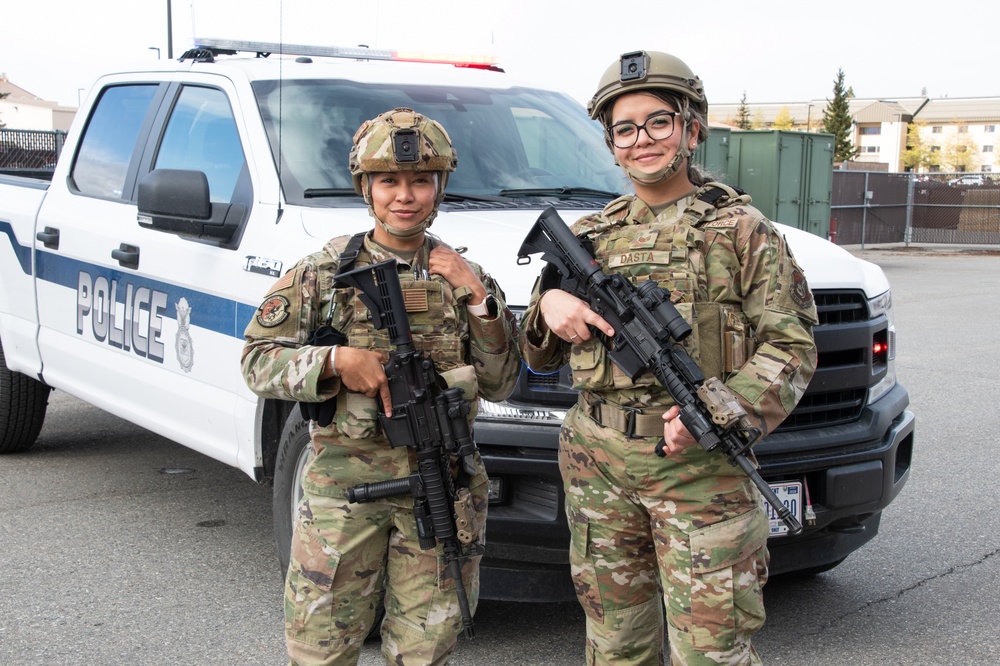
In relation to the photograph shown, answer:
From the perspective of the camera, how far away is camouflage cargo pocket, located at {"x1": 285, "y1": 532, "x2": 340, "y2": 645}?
2670 millimetres

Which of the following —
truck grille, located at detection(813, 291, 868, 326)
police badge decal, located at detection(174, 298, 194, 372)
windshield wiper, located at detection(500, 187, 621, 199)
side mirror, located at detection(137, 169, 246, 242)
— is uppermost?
windshield wiper, located at detection(500, 187, 621, 199)

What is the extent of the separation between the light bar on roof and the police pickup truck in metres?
0.01

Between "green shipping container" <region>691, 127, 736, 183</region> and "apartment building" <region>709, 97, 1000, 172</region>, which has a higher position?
"apartment building" <region>709, 97, 1000, 172</region>

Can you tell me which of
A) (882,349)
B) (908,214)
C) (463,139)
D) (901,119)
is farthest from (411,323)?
(901,119)

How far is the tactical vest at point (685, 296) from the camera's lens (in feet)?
8.60

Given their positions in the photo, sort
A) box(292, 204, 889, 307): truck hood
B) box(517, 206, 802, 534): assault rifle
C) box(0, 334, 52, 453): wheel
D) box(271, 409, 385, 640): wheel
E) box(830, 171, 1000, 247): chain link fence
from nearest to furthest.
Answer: box(517, 206, 802, 534): assault rifle → box(292, 204, 889, 307): truck hood → box(271, 409, 385, 640): wheel → box(0, 334, 52, 453): wheel → box(830, 171, 1000, 247): chain link fence

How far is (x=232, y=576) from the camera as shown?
4.44 metres

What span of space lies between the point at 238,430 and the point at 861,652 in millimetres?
2403

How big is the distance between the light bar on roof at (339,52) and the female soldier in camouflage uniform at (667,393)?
2719 millimetres

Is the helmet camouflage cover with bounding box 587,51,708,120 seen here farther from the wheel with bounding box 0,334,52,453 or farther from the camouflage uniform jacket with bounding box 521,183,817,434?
the wheel with bounding box 0,334,52,453

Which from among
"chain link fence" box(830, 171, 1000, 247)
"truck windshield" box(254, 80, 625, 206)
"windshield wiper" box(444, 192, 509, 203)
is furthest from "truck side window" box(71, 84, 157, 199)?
"chain link fence" box(830, 171, 1000, 247)

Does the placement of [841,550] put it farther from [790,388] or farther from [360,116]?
[360,116]

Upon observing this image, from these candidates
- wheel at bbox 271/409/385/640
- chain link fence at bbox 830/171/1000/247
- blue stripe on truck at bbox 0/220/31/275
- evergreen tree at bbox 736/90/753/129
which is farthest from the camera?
evergreen tree at bbox 736/90/753/129

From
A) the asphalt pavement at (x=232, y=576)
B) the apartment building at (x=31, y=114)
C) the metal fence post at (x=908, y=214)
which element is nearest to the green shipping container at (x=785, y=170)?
the metal fence post at (x=908, y=214)
